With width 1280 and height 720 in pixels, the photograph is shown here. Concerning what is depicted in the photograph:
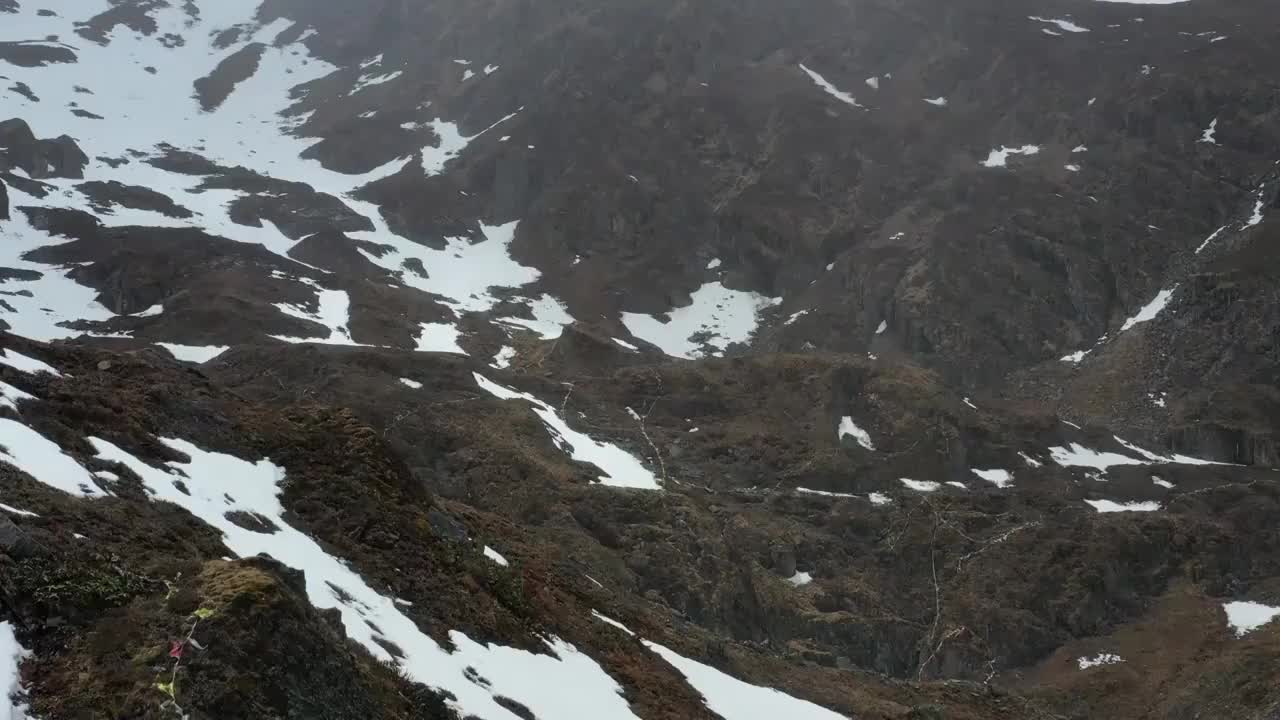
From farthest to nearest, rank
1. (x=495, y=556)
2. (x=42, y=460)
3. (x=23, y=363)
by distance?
(x=495, y=556)
(x=23, y=363)
(x=42, y=460)

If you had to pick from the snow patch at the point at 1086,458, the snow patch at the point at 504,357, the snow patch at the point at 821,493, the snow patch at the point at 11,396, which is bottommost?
the snow patch at the point at 1086,458

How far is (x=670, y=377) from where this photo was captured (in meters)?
82.0

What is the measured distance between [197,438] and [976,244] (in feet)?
419

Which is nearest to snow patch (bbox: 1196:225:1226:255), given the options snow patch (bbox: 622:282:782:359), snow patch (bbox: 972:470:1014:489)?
snow patch (bbox: 622:282:782:359)

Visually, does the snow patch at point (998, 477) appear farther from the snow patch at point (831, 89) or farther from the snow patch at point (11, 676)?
the snow patch at point (831, 89)

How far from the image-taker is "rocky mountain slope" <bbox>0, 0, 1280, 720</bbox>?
14.7 metres

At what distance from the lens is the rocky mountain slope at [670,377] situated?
14.7 metres

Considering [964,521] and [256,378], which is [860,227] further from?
[256,378]

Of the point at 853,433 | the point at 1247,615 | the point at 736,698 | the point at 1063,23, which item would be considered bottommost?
the point at 853,433

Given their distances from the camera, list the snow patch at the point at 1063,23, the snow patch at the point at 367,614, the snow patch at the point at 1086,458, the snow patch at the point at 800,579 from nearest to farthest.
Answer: the snow patch at the point at 367,614 < the snow patch at the point at 800,579 < the snow patch at the point at 1086,458 < the snow patch at the point at 1063,23

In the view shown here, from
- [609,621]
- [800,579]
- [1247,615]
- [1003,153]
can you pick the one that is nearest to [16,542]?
[609,621]

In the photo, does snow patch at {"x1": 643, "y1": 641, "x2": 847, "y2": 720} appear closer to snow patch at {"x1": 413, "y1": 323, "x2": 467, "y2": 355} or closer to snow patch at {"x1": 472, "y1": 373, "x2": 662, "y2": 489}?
snow patch at {"x1": 472, "y1": 373, "x2": 662, "y2": 489}

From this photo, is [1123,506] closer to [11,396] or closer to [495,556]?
[495,556]

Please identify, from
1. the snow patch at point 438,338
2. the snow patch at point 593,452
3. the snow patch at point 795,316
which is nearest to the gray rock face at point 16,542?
the snow patch at point 593,452
